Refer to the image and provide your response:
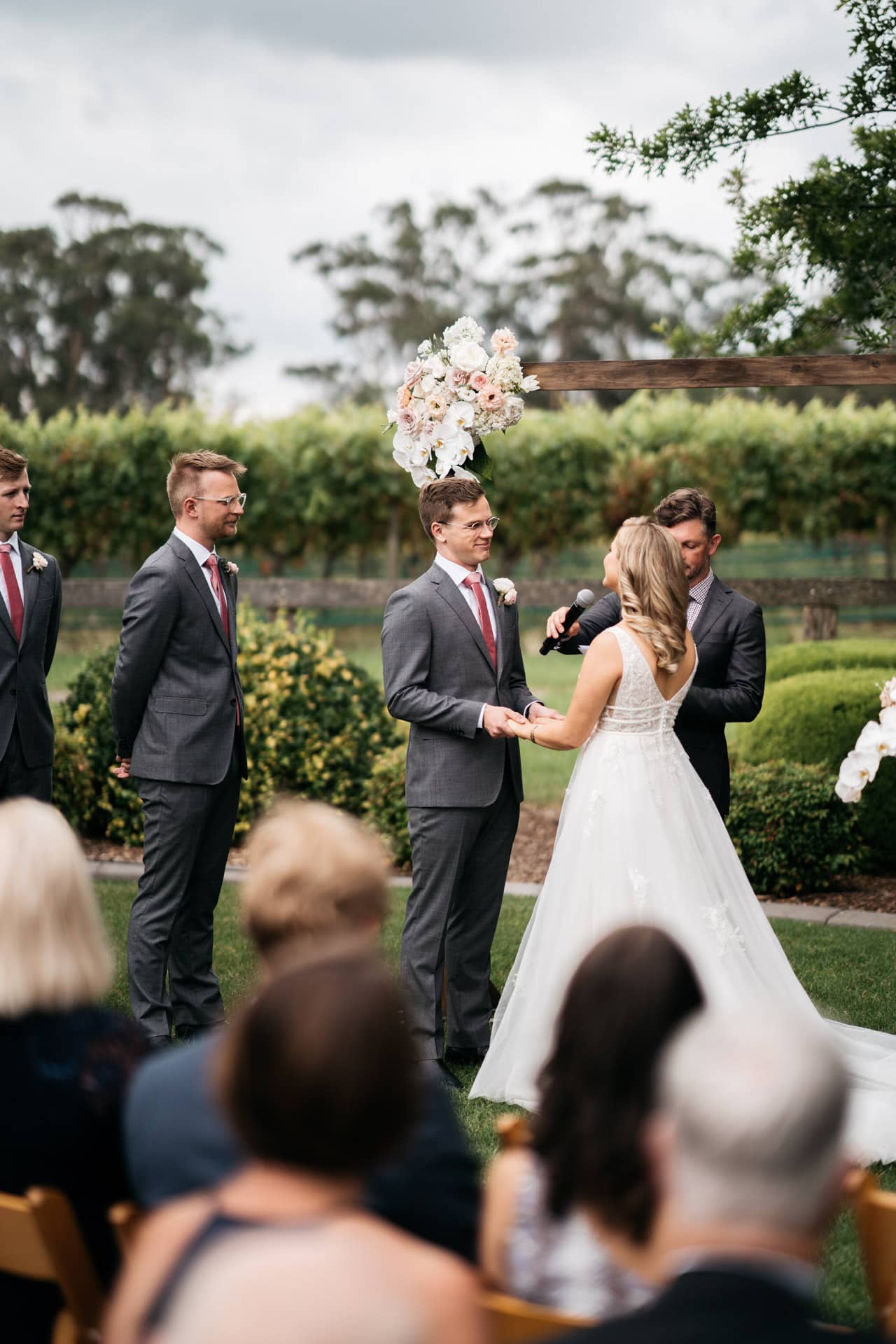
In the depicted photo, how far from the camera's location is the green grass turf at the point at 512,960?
15.1 feet

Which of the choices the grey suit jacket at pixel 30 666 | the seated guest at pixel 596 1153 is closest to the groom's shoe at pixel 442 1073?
the grey suit jacket at pixel 30 666

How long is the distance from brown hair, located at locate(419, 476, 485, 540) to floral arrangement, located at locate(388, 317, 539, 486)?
40 centimetres

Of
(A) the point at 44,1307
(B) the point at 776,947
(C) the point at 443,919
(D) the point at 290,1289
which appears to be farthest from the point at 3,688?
(D) the point at 290,1289

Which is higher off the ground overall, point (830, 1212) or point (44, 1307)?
point (830, 1212)

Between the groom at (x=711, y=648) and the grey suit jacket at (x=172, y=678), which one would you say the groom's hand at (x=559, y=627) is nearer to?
the groom at (x=711, y=648)

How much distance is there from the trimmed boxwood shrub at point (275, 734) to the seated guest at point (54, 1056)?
5.99 meters

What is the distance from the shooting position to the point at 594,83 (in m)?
21.4

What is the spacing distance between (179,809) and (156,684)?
0.46 metres

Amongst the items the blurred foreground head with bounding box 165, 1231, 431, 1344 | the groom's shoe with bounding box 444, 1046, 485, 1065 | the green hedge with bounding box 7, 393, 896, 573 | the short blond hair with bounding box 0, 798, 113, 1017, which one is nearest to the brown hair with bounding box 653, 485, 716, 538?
the groom's shoe with bounding box 444, 1046, 485, 1065

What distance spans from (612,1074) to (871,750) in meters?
2.53

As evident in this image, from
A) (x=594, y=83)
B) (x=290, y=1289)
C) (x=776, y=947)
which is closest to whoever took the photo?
(x=290, y=1289)

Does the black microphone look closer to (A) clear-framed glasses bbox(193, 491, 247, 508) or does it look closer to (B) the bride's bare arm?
(B) the bride's bare arm

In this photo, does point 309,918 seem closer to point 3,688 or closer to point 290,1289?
point 290,1289

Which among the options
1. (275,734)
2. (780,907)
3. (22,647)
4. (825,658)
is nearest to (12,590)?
(22,647)
